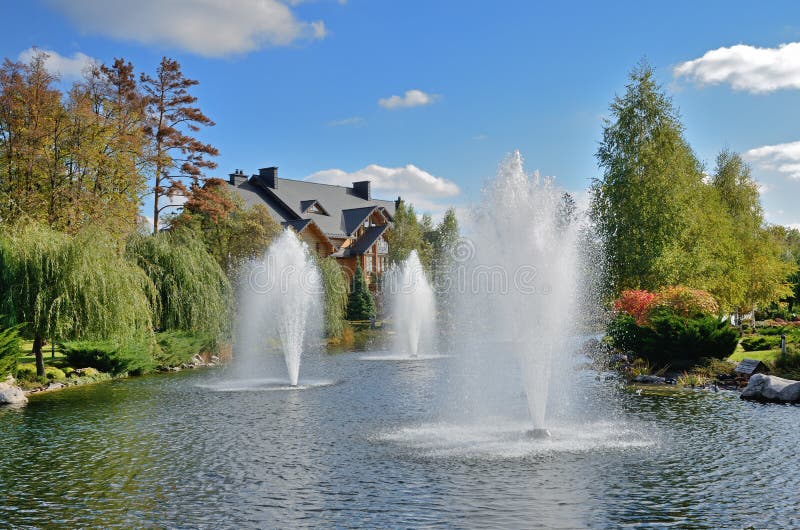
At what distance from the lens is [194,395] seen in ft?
69.4

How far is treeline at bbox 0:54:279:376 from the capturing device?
23062mm

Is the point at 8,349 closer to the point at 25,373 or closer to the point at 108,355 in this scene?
the point at 25,373

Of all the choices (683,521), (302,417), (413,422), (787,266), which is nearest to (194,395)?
(302,417)

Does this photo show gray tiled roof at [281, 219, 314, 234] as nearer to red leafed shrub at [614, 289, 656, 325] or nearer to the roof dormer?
the roof dormer

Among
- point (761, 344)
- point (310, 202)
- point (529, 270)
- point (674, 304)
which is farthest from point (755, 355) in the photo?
point (310, 202)

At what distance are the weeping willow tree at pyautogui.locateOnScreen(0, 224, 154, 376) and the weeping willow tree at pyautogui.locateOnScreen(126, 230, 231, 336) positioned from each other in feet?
14.5

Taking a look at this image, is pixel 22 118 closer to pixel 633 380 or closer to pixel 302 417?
pixel 302 417

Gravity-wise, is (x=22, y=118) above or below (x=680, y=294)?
above

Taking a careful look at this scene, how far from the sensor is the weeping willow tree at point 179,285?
29.5 metres

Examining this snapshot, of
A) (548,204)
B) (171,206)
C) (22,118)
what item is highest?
(22,118)

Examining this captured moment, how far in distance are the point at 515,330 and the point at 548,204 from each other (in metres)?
3.15

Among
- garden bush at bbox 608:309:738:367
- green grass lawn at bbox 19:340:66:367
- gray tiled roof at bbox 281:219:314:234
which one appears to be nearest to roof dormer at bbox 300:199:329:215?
gray tiled roof at bbox 281:219:314:234

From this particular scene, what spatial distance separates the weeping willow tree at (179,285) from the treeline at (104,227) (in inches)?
2.2

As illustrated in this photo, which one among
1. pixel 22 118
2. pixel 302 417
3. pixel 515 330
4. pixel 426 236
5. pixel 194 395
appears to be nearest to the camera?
pixel 515 330
